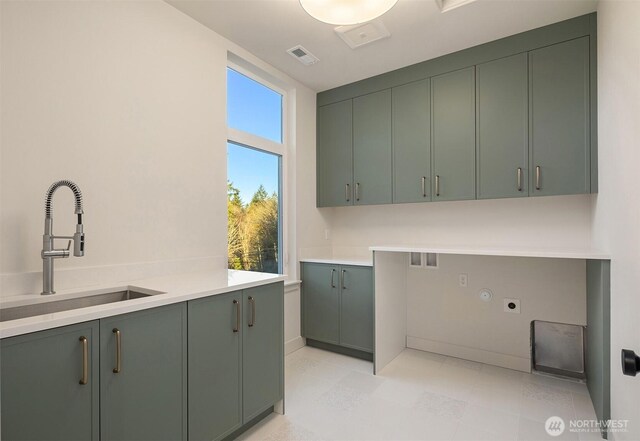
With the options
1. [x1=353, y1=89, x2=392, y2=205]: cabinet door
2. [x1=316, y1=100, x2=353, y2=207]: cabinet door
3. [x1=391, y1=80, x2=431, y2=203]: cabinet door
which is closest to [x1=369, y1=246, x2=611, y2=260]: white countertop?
[x1=391, y1=80, x2=431, y2=203]: cabinet door

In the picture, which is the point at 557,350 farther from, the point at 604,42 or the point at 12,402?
the point at 12,402

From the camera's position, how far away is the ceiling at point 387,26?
7.07 ft

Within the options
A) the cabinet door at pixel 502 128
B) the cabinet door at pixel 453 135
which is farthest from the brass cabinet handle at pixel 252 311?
the cabinet door at pixel 502 128

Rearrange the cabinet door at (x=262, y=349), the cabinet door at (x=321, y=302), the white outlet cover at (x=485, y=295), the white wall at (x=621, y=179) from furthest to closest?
the cabinet door at (x=321, y=302), the white outlet cover at (x=485, y=295), the cabinet door at (x=262, y=349), the white wall at (x=621, y=179)

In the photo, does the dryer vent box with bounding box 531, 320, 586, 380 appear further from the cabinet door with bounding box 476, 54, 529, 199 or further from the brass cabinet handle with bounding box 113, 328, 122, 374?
the brass cabinet handle with bounding box 113, 328, 122, 374

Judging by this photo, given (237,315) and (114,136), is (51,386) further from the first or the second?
(114,136)

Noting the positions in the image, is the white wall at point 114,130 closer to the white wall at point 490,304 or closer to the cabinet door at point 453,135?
the cabinet door at point 453,135

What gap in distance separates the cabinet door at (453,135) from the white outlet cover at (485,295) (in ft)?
2.80

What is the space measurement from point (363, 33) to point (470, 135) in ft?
3.91

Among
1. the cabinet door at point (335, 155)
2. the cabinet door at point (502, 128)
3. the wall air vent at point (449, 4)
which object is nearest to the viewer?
the wall air vent at point (449, 4)

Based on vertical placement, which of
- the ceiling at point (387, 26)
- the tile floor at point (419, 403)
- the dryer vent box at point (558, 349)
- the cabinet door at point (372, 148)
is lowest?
the tile floor at point (419, 403)

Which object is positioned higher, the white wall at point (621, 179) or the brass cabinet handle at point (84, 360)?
the white wall at point (621, 179)

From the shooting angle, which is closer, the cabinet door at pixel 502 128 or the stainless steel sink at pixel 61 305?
the stainless steel sink at pixel 61 305

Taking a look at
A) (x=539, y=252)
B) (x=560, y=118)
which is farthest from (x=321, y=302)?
(x=560, y=118)
